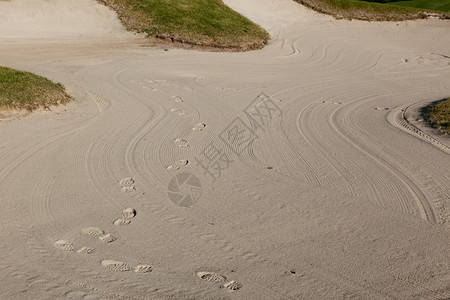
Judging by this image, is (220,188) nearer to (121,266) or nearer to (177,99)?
(121,266)

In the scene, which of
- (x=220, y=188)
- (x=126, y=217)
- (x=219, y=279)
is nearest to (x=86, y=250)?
(x=126, y=217)

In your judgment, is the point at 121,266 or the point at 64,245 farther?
the point at 64,245

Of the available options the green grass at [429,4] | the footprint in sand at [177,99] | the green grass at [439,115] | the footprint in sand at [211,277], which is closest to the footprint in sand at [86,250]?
the footprint in sand at [211,277]

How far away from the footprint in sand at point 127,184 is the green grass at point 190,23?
12355 millimetres

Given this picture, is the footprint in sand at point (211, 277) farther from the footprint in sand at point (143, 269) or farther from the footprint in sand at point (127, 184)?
the footprint in sand at point (127, 184)

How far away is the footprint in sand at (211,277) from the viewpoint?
5.18 metres

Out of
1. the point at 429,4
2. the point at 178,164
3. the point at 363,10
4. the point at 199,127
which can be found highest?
the point at 429,4

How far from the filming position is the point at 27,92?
10375mm

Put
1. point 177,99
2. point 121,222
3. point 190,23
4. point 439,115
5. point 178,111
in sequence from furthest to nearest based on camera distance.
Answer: point 190,23 < point 177,99 < point 178,111 < point 439,115 < point 121,222

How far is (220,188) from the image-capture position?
24.6 ft

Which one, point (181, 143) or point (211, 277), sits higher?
point (181, 143)

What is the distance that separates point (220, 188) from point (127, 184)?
166 cm

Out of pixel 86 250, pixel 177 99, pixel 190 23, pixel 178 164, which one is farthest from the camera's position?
pixel 190 23

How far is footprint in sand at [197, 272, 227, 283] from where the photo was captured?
5.18 m
